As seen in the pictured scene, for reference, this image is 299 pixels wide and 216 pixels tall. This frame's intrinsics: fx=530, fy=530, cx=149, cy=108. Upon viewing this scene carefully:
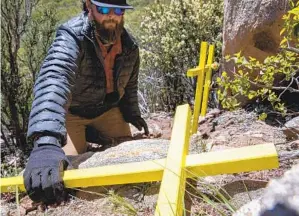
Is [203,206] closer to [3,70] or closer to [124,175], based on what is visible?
[124,175]

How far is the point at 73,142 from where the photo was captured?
4.12 metres

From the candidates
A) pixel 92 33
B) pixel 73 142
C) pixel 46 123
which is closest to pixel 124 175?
pixel 46 123

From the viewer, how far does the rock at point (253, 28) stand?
4.86 meters

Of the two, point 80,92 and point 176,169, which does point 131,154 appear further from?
point 80,92

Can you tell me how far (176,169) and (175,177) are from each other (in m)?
0.08

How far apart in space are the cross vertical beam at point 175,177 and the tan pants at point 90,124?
1.82 m

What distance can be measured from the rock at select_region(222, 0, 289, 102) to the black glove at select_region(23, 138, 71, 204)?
3.05 meters

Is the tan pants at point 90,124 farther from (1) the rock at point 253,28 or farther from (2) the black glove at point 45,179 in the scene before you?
(2) the black glove at point 45,179

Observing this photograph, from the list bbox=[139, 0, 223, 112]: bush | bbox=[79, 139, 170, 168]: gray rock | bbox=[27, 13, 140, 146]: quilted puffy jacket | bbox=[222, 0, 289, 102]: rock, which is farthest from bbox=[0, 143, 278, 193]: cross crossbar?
bbox=[139, 0, 223, 112]: bush

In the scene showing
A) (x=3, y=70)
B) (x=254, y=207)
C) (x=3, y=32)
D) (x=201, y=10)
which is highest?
(x=254, y=207)

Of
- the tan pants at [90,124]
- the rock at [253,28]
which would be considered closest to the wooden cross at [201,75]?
the rock at [253,28]

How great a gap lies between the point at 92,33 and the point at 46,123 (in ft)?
3.70

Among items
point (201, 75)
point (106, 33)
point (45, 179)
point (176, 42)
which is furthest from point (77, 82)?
point (176, 42)

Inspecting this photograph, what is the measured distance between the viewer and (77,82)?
3801 mm
